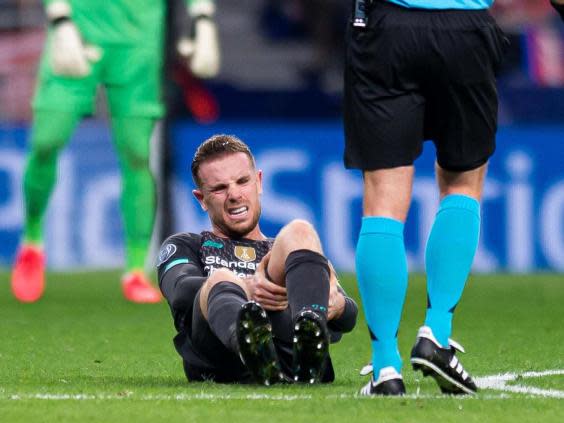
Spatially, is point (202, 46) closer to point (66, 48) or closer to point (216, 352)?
point (66, 48)

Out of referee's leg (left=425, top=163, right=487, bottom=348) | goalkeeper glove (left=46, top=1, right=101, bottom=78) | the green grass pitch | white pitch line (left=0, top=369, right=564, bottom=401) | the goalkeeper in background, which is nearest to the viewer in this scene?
the green grass pitch

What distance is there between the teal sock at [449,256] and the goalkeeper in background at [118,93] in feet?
12.9

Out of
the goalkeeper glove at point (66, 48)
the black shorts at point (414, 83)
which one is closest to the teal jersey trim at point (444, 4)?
the black shorts at point (414, 83)

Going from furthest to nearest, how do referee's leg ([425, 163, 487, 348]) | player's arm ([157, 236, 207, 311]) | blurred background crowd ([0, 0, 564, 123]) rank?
1. blurred background crowd ([0, 0, 564, 123])
2. player's arm ([157, 236, 207, 311])
3. referee's leg ([425, 163, 487, 348])

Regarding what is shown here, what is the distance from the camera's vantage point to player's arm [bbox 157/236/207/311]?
4547 mm

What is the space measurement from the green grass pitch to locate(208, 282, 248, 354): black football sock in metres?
0.15

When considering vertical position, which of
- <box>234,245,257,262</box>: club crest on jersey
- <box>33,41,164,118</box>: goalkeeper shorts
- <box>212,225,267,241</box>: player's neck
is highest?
<box>33,41,164,118</box>: goalkeeper shorts

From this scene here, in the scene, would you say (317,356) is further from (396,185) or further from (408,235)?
(408,235)

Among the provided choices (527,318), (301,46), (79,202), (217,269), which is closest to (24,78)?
(79,202)

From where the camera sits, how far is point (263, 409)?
13.0 feet

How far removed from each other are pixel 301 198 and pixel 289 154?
0.32m

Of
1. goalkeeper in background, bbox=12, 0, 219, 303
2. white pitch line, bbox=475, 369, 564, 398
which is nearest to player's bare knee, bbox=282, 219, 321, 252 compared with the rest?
white pitch line, bbox=475, 369, 564, 398

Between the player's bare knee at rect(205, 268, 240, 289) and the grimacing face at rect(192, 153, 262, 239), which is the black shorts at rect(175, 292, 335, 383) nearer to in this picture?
the player's bare knee at rect(205, 268, 240, 289)

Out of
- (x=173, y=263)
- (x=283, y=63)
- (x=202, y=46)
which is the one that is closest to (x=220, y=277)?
(x=173, y=263)
